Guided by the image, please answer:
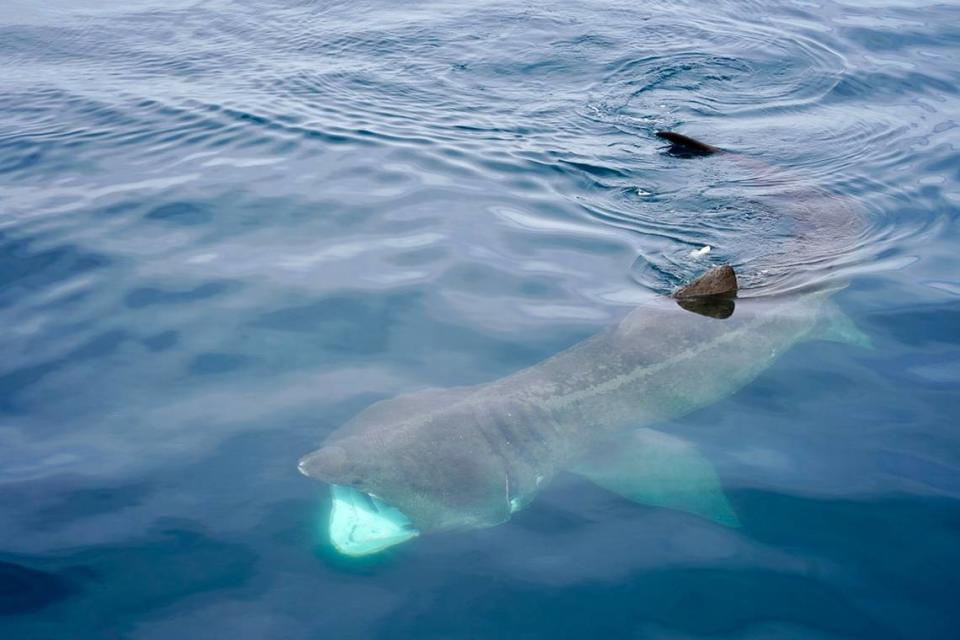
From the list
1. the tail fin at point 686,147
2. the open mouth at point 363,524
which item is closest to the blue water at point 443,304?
the open mouth at point 363,524

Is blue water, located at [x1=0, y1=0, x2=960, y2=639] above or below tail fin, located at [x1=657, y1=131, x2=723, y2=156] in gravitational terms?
below

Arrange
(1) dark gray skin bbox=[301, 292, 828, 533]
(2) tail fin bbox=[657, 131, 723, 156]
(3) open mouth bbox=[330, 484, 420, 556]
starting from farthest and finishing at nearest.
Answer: (2) tail fin bbox=[657, 131, 723, 156] → (1) dark gray skin bbox=[301, 292, 828, 533] → (3) open mouth bbox=[330, 484, 420, 556]

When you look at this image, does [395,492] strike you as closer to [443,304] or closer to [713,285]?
[443,304]

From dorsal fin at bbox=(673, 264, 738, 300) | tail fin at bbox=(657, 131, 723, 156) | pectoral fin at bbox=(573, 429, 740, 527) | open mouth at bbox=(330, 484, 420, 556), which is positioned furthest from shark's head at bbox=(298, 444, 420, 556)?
tail fin at bbox=(657, 131, 723, 156)

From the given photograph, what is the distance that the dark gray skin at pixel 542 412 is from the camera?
5.34 m

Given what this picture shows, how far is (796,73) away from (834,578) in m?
10.5

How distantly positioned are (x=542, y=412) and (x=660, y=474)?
999mm

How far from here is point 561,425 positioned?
20.1 feet

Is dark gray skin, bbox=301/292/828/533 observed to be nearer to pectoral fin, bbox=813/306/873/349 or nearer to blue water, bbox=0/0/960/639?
pectoral fin, bbox=813/306/873/349

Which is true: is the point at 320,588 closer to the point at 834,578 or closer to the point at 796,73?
the point at 834,578

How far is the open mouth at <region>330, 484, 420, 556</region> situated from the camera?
15.9 feet

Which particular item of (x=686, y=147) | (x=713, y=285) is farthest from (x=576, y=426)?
(x=686, y=147)

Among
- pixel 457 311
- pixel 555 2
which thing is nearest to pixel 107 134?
pixel 457 311

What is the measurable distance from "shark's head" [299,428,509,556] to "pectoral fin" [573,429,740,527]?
2.43 feet
